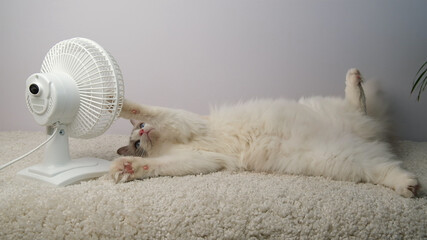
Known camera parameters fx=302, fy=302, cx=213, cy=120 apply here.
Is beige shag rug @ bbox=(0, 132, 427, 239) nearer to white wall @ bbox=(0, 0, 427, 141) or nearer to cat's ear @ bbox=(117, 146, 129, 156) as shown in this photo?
cat's ear @ bbox=(117, 146, 129, 156)

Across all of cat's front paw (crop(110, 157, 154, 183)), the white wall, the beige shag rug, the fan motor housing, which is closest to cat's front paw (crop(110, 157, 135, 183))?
cat's front paw (crop(110, 157, 154, 183))

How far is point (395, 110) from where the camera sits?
2020 millimetres

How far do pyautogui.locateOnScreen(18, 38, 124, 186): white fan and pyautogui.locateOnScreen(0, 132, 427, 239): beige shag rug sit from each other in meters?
0.15

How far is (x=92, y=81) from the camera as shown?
1244 mm

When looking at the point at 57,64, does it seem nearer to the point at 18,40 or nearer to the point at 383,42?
the point at 18,40

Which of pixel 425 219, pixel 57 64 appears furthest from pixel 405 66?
pixel 57 64

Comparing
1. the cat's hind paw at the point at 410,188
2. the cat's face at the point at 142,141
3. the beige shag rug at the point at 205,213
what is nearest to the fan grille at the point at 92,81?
the beige shag rug at the point at 205,213

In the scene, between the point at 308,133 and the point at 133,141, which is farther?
the point at 133,141

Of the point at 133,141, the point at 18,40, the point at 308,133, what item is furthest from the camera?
the point at 18,40

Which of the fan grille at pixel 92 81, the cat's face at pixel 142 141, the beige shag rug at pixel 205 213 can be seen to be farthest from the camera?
the cat's face at pixel 142 141

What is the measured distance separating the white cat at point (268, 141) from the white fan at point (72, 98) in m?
0.19

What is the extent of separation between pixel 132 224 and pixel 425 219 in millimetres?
942

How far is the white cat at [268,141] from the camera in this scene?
1339 millimetres

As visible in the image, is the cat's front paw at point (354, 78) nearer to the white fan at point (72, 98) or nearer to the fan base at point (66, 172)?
the white fan at point (72, 98)
